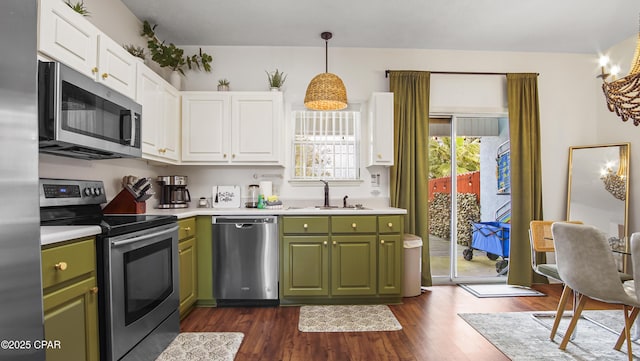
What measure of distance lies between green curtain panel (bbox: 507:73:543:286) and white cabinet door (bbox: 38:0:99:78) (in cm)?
407

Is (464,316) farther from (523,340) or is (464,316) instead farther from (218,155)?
(218,155)

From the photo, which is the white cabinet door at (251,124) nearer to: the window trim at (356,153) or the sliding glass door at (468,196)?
the window trim at (356,153)

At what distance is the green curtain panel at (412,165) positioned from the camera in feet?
11.7

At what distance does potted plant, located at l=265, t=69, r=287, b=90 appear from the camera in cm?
345

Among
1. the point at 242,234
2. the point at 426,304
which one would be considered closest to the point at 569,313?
the point at 426,304

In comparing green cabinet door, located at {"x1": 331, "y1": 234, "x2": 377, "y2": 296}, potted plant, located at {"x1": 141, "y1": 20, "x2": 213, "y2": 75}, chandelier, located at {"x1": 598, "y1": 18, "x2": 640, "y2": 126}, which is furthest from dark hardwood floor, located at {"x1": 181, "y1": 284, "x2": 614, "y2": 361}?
potted plant, located at {"x1": 141, "y1": 20, "x2": 213, "y2": 75}

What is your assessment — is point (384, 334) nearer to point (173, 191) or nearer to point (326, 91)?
point (326, 91)

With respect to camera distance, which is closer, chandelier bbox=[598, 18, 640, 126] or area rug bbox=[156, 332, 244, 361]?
chandelier bbox=[598, 18, 640, 126]

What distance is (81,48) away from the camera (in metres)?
1.93

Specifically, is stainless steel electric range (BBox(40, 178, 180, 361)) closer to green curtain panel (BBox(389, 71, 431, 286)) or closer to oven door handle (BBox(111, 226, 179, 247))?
oven door handle (BBox(111, 226, 179, 247))

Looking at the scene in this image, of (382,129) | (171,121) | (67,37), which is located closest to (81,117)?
(67,37)

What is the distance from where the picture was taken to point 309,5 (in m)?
2.86

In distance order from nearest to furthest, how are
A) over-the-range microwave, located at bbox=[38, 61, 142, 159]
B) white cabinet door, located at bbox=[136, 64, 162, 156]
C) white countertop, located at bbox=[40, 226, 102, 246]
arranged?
white countertop, located at bbox=[40, 226, 102, 246] < over-the-range microwave, located at bbox=[38, 61, 142, 159] < white cabinet door, located at bbox=[136, 64, 162, 156]

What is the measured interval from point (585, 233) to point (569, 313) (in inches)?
52.8
